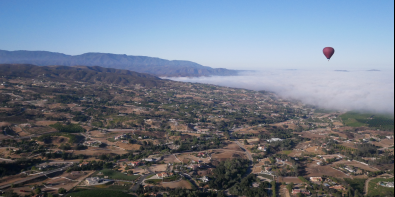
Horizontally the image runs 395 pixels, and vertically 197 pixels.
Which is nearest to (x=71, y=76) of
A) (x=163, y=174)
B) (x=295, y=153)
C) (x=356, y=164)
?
(x=163, y=174)

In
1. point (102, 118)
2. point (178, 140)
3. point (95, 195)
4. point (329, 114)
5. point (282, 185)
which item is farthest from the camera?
point (329, 114)

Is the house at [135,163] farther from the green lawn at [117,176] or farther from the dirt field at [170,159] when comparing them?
the dirt field at [170,159]

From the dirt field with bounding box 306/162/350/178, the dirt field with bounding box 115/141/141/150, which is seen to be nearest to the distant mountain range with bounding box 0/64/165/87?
the dirt field with bounding box 115/141/141/150

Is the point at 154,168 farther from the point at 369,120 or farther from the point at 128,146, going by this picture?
the point at 369,120

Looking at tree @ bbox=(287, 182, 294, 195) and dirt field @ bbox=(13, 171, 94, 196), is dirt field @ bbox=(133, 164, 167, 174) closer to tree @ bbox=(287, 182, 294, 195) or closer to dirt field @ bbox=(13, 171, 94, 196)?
dirt field @ bbox=(13, 171, 94, 196)

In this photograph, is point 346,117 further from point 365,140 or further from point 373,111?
point 365,140

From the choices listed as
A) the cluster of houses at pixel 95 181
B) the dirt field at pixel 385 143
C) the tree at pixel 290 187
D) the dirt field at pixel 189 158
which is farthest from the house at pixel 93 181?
the dirt field at pixel 385 143

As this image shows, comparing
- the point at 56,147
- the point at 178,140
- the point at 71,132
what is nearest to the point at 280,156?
the point at 178,140
